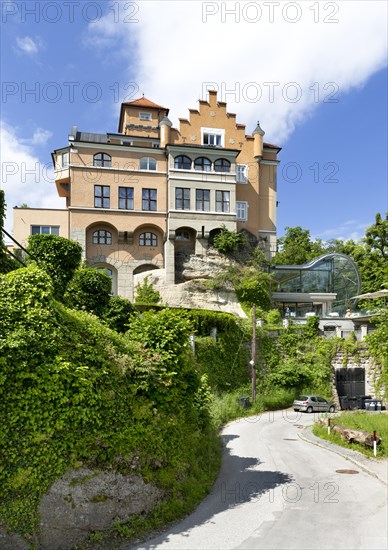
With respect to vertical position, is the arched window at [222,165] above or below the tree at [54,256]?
above

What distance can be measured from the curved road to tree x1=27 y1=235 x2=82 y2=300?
8.63 meters

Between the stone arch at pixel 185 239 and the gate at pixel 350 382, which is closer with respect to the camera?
the gate at pixel 350 382

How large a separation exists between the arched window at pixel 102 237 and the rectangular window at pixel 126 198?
9.56 feet

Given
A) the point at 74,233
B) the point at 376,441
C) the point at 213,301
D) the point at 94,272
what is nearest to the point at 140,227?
the point at 74,233

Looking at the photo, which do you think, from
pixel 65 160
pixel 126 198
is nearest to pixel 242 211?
pixel 126 198

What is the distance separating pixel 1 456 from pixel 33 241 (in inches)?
352

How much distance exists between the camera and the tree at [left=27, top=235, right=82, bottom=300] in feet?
51.2

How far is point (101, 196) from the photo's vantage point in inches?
1649

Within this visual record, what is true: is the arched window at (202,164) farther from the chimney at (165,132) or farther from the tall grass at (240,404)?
the tall grass at (240,404)

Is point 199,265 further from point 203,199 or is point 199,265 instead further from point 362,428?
point 362,428

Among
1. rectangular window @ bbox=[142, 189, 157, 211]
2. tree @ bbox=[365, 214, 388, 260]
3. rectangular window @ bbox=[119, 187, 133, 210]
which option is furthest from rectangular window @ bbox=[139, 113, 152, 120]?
tree @ bbox=[365, 214, 388, 260]

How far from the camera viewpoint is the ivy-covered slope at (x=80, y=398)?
336 inches

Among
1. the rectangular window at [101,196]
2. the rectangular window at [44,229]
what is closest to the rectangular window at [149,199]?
the rectangular window at [101,196]

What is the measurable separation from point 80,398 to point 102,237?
3416cm
